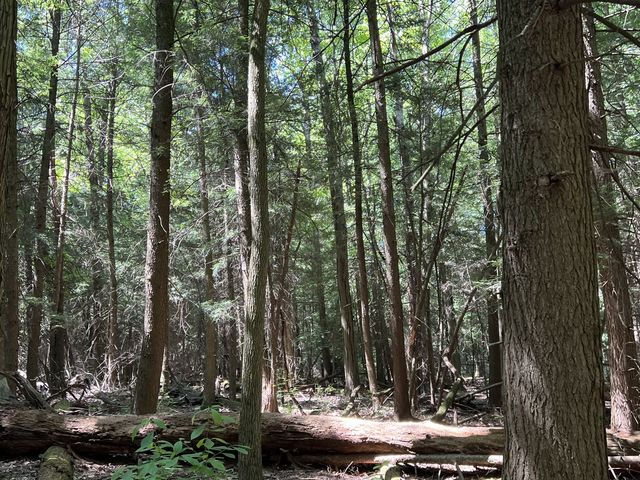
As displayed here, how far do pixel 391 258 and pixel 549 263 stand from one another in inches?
264

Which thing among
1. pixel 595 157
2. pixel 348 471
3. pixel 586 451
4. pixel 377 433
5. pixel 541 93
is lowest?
pixel 348 471

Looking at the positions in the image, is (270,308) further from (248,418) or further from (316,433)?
(248,418)

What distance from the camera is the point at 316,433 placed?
6.77 metres

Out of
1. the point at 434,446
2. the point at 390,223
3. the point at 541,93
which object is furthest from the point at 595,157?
the point at 541,93

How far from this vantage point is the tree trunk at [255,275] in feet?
16.0

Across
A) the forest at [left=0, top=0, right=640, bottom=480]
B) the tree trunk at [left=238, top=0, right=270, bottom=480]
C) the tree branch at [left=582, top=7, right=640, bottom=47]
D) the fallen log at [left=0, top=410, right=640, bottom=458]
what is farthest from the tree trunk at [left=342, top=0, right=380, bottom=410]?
the tree branch at [left=582, top=7, right=640, bottom=47]

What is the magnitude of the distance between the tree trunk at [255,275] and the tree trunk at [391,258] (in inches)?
157

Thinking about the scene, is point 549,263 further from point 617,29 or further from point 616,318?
point 616,318

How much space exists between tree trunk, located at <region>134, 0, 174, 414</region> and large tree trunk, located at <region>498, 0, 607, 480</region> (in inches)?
262

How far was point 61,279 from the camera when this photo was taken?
13.8 metres

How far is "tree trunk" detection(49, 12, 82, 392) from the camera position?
516 inches

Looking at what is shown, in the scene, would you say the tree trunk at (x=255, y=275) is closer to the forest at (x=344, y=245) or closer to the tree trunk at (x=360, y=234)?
the forest at (x=344, y=245)

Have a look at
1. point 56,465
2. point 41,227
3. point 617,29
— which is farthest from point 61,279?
point 617,29

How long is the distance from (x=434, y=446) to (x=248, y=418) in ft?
9.51
